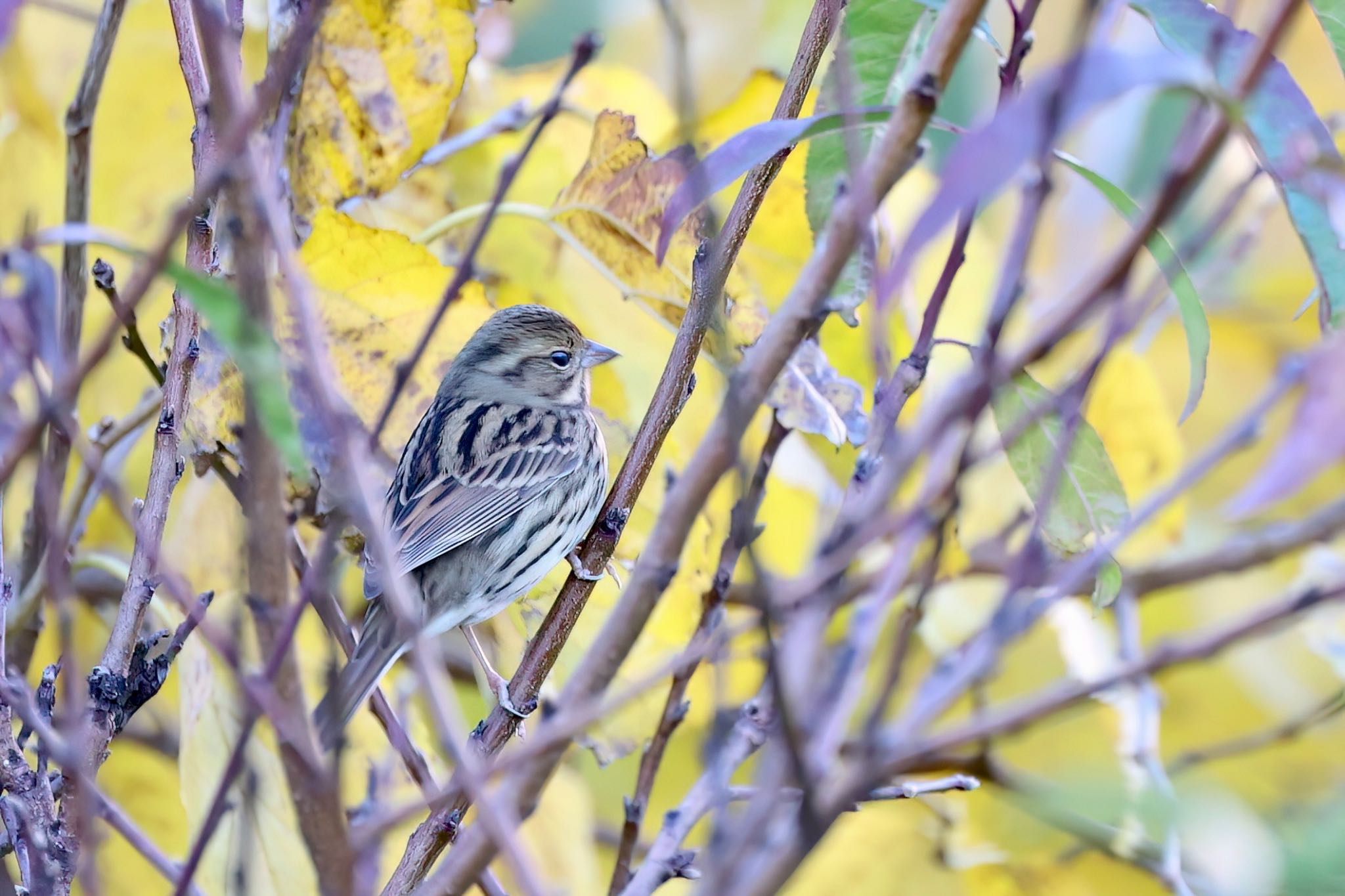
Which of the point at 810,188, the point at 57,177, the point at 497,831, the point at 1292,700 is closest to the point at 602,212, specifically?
the point at 810,188

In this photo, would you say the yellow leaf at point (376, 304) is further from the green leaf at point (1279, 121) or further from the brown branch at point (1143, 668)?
the brown branch at point (1143, 668)

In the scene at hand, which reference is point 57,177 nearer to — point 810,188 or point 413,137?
point 413,137

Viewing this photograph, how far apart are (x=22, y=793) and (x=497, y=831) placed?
1.02 meters

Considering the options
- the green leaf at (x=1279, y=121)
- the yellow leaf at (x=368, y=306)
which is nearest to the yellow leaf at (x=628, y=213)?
the yellow leaf at (x=368, y=306)

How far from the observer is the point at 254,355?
1.07 m

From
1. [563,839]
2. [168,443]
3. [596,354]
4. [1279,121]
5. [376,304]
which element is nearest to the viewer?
[1279,121]

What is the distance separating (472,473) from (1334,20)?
223 cm

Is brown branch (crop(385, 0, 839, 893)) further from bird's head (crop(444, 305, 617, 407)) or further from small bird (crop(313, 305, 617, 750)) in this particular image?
bird's head (crop(444, 305, 617, 407))

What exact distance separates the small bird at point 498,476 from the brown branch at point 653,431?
638mm

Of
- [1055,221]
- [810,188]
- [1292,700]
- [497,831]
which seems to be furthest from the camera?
[1055,221]

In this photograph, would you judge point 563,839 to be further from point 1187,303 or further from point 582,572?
point 1187,303

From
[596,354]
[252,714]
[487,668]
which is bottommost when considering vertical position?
[252,714]

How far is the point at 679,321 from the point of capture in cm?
255

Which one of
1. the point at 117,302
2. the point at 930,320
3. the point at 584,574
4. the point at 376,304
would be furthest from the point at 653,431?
the point at 117,302
